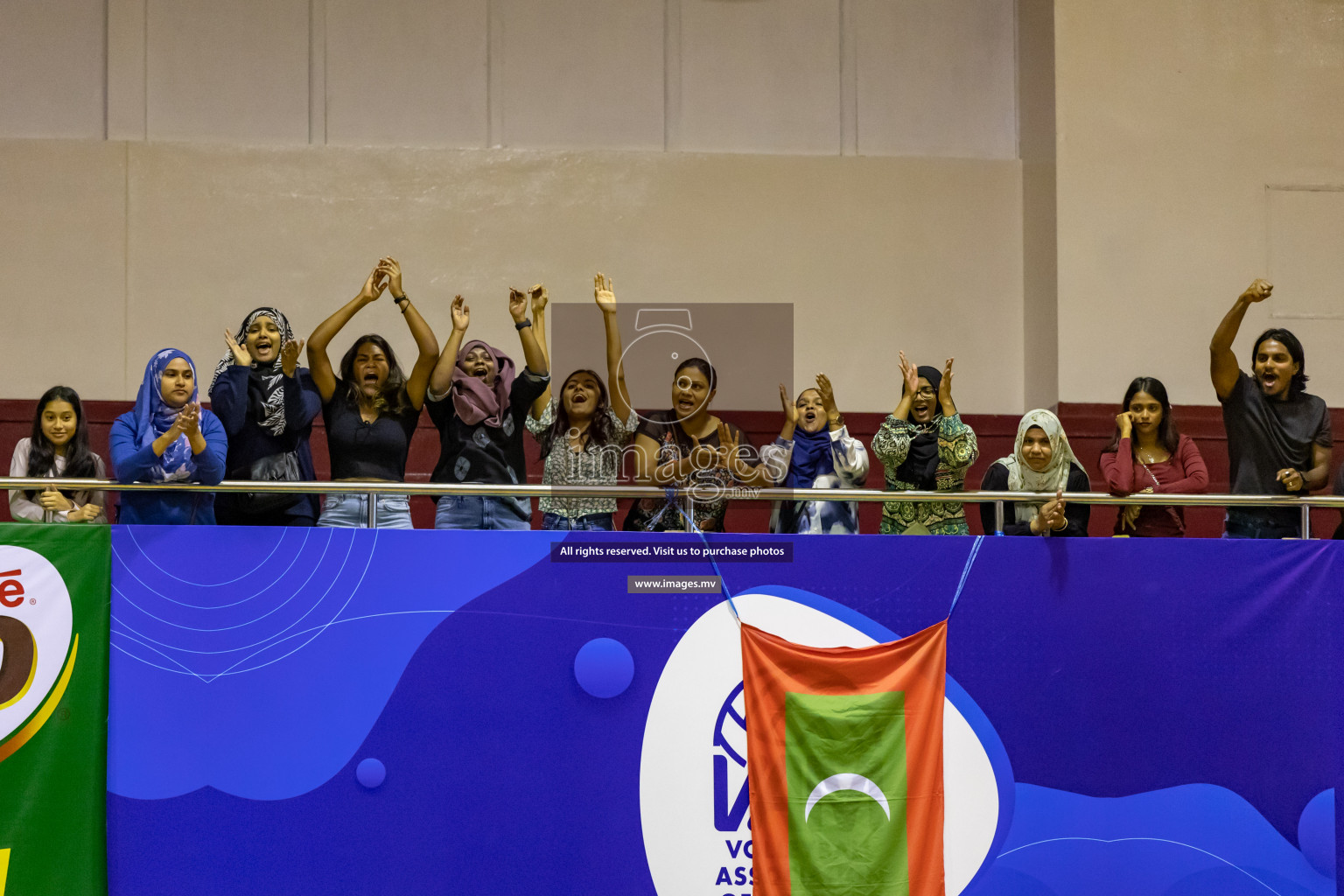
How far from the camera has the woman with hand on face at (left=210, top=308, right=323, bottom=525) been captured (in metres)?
4.46

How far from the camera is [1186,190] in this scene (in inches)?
291

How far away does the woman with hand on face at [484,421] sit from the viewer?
455 cm

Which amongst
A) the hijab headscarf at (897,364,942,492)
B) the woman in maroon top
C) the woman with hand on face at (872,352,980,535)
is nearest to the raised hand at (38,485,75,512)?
the woman with hand on face at (872,352,980,535)

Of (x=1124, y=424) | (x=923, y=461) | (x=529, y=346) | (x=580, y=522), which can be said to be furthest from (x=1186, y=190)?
(x=580, y=522)

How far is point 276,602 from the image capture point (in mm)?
4254

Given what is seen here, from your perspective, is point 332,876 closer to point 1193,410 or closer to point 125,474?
point 125,474

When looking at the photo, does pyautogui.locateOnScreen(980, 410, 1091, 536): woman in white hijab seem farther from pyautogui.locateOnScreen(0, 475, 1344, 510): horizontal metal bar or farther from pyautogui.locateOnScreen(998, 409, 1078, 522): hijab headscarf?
pyautogui.locateOnScreen(0, 475, 1344, 510): horizontal metal bar

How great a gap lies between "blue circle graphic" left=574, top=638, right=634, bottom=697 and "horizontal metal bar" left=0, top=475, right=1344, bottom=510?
0.53m

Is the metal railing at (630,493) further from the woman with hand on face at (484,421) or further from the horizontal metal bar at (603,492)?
the woman with hand on face at (484,421)

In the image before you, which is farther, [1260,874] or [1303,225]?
[1303,225]

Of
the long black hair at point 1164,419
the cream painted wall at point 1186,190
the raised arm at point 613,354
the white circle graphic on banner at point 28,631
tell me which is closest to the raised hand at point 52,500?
the white circle graphic on banner at point 28,631

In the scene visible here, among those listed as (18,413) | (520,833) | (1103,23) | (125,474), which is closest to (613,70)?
(1103,23)

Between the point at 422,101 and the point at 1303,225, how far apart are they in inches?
206

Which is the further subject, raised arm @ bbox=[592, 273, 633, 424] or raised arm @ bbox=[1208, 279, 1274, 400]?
raised arm @ bbox=[1208, 279, 1274, 400]
